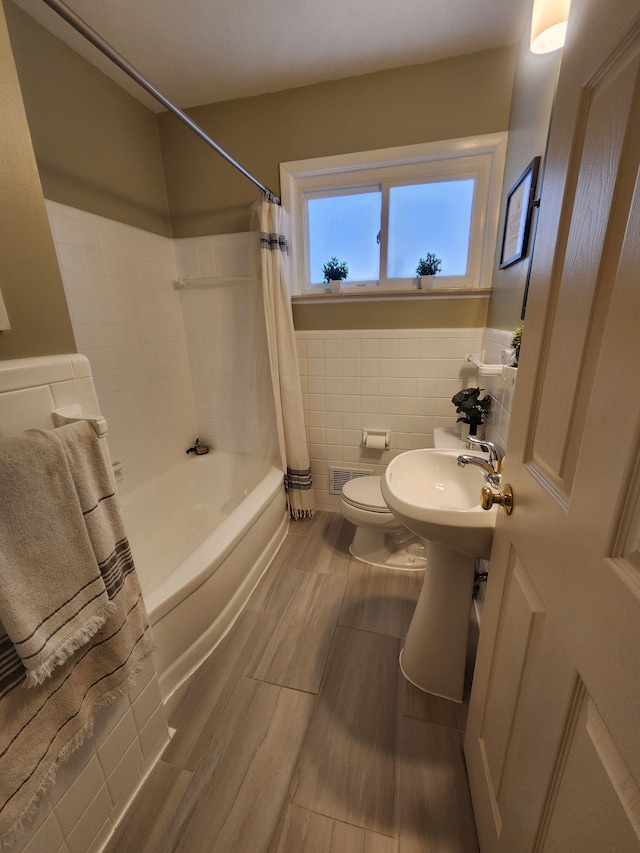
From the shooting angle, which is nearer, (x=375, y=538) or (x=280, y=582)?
(x=280, y=582)

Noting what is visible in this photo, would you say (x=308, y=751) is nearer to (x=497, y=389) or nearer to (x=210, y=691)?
(x=210, y=691)

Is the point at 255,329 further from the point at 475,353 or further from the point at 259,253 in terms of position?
the point at 475,353

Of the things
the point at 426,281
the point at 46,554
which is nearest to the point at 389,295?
the point at 426,281

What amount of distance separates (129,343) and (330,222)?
138 cm

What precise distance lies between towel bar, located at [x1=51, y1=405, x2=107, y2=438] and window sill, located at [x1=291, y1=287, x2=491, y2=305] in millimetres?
1511

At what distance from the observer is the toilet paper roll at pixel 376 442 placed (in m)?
2.08

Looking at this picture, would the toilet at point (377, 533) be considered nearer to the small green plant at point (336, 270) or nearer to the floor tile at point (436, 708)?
the floor tile at point (436, 708)

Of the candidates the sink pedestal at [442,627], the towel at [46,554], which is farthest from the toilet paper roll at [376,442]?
the towel at [46,554]

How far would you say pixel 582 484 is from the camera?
44 centimetres

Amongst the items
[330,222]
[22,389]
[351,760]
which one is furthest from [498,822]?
[330,222]

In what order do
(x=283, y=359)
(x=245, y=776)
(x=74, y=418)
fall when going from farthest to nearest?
(x=283, y=359), (x=245, y=776), (x=74, y=418)

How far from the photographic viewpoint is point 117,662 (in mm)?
822

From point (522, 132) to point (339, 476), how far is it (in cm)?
192

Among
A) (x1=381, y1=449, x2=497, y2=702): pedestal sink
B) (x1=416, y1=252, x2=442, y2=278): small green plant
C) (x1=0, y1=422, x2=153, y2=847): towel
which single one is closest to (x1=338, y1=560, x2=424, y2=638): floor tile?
(x1=381, y1=449, x2=497, y2=702): pedestal sink
